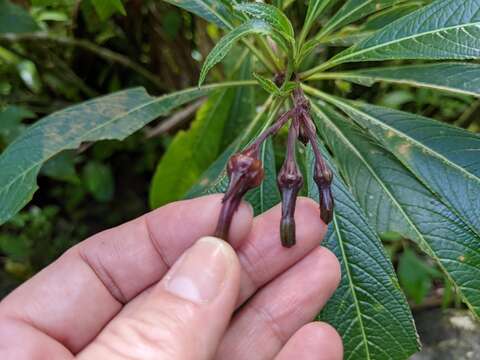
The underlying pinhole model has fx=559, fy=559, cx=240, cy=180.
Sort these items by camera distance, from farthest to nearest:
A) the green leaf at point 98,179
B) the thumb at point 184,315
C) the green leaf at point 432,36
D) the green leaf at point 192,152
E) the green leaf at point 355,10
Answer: the green leaf at point 98,179 < the green leaf at point 192,152 < the green leaf at point 355,10 < the green leaf at point 432,36 < the thumb at point 184,315

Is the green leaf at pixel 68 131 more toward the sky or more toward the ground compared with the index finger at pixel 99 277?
more toward the sky

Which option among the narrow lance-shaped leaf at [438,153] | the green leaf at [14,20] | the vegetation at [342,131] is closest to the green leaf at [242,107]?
the vegetation at [342,131]

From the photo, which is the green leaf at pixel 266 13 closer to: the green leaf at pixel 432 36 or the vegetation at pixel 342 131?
the vegetation at pixel 342 131

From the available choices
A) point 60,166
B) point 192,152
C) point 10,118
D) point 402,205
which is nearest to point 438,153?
point 402,205

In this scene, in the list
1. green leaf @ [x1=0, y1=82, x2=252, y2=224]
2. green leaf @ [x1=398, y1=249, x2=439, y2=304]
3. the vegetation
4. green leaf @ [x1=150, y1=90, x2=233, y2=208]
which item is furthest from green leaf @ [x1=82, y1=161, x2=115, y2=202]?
green leaf @ [x1=398, y1=249, x2=439, y2=304]

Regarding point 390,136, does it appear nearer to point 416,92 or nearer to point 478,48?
point 478,48

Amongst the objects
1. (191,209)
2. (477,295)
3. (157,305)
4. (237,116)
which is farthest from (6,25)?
(477,295)
